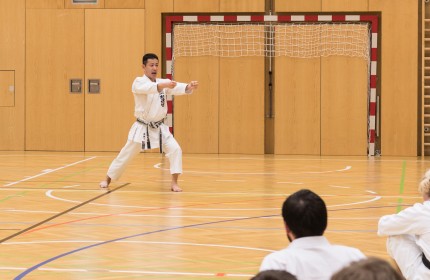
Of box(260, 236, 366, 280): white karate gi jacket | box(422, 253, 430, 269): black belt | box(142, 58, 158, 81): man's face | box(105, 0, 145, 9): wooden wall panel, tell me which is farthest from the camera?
box(105, 0, 145, 9): wooden wall panel

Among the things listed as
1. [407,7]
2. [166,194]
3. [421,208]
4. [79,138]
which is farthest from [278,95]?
[421,208]

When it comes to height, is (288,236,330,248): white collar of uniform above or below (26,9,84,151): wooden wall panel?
below

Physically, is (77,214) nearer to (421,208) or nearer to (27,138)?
(421,208)

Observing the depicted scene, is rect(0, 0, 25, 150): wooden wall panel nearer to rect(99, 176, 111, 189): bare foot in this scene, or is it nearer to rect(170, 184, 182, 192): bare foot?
rect(99, 176, 111, 189): bare foot

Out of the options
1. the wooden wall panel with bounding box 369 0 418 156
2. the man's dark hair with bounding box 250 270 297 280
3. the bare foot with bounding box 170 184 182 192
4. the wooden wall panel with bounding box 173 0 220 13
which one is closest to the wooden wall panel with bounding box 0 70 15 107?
the wooden wall panel with bounding box 173 0 220 13

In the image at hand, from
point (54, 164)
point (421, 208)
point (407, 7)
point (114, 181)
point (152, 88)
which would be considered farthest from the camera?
point (407, 7)

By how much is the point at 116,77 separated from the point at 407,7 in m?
7.18

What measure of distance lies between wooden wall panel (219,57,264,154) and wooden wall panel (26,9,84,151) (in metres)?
3.52

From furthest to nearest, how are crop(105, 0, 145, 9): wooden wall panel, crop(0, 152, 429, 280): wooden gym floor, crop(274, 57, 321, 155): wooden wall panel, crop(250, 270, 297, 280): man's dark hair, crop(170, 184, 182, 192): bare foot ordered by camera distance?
crop(105, 0, 145, 9): wooden wall panel
crop(274, 57, 321, 155): wooden wall panel
crop(170, 184, 182, 192): bare foot
crop(0, 152, 429, 280): wooden gym floor
crop(250, 270, 297, 280): man's dark hair

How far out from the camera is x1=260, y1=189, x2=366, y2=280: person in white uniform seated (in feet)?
11.0

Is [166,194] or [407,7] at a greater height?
[407,7]

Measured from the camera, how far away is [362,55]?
19938 mm

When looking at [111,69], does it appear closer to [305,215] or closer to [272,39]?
[272,39]

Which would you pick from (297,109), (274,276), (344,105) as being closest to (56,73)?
(297,109)
